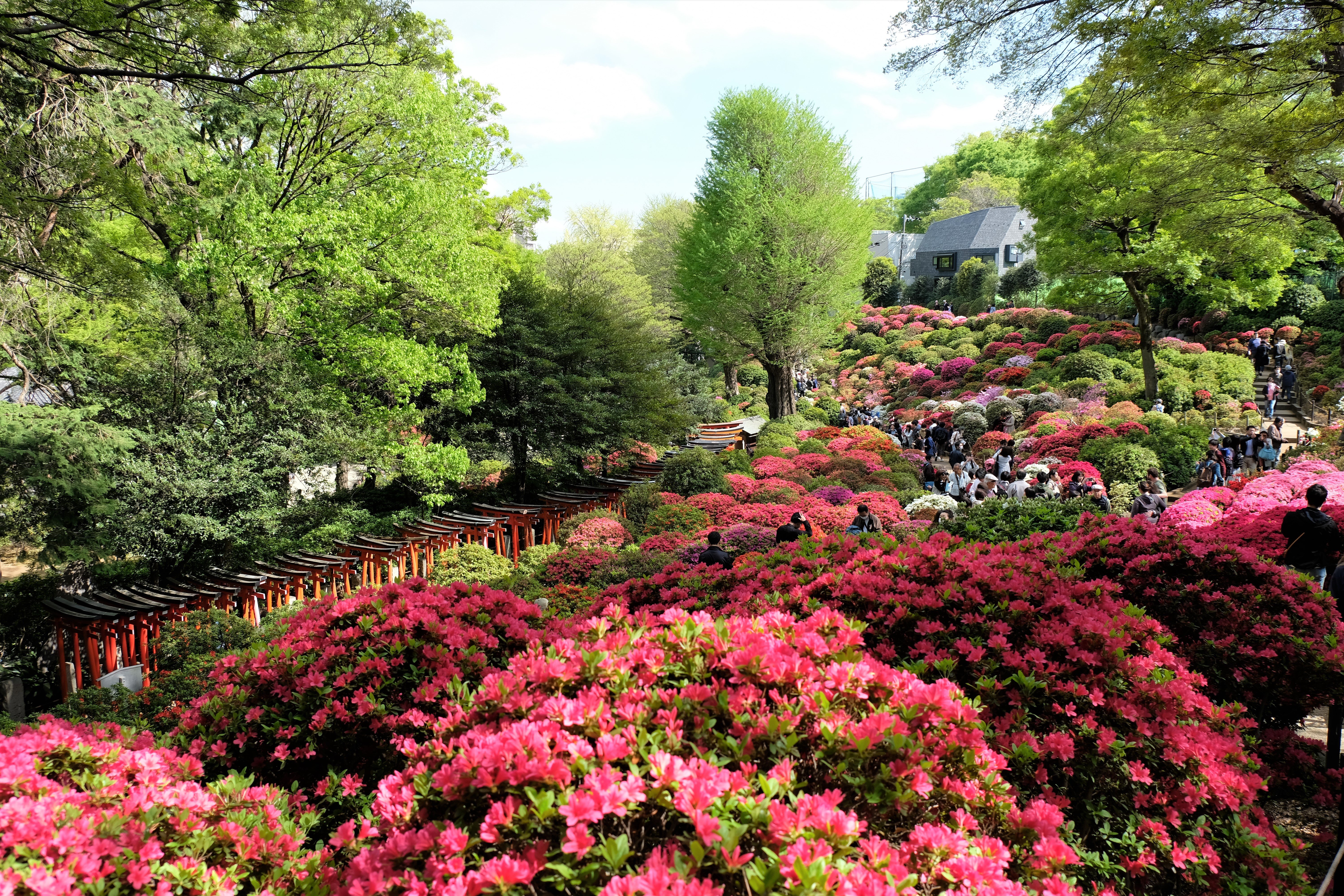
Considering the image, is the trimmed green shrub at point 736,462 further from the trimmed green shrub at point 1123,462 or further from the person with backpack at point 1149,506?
the person with backpack at point 1149,506

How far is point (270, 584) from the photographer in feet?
41.8

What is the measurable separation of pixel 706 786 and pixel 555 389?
1628 cm

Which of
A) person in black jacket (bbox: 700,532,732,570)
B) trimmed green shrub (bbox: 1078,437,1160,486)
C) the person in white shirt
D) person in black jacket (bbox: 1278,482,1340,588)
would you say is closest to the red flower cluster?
person in black jacket (bbox: 1278,482,1340,588)

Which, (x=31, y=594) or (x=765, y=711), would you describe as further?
(x=31, y=594)

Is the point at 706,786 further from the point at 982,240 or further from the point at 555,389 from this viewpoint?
the point at 982,240

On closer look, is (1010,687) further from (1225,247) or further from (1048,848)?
(1225,247)

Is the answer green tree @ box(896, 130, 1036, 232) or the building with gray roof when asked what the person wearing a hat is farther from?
green tree @ box(896, 130, 1036, 232)

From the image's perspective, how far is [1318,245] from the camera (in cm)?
2275

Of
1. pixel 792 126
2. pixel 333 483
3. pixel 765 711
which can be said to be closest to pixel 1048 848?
pixel 765 711

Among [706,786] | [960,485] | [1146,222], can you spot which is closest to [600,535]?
[960,485]

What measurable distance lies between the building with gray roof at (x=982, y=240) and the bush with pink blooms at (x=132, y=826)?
56577 millimetres

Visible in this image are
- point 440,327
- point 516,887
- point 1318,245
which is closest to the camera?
point 516,887

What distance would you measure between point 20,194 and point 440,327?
8206mm

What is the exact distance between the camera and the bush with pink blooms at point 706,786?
6.77 ft
